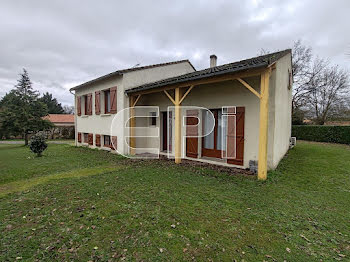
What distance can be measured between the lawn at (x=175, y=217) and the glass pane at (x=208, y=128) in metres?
2.10

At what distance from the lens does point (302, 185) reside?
4750 mm

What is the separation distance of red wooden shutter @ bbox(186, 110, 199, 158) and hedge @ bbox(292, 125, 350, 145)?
1225cm

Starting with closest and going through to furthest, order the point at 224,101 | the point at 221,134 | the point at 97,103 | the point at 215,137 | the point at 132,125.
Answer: the point at 224,101 → the point at 221,134 → the point at 215,137 → the point at 132,125 → the point at 97,103


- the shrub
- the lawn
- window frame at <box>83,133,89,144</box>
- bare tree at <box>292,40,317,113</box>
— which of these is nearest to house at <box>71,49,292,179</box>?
window frame at <box>83,133,89,144</box>

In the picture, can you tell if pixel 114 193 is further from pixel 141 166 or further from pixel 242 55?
pixel 242 55

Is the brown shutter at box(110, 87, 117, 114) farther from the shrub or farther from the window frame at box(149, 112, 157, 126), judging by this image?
the shrub

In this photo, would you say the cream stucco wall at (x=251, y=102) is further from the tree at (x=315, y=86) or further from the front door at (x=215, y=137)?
the tree at (x=315, y=86)

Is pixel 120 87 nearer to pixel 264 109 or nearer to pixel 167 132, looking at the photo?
pixel 167 132

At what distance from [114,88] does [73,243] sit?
26.1 ft

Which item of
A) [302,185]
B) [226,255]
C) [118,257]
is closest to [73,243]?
[118,257]

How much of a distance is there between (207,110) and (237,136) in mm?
1707

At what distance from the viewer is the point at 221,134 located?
697 centimetres

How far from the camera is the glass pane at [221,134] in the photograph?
6852 millimetres

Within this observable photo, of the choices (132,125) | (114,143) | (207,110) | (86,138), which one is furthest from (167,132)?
(86,138)
